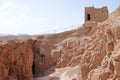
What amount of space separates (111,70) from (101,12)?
4038 cm

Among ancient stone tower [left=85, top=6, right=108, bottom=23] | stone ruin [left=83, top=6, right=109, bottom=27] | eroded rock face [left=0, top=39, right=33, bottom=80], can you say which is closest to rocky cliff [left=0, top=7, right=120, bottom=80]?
eroded rock face [left=0, top=39, right=33, bottom=80]

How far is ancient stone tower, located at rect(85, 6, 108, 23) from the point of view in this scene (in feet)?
171

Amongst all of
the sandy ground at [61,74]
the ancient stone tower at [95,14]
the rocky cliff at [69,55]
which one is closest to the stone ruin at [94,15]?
the ancient stone tower at [95,14]

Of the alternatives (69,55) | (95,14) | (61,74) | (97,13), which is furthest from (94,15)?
(61,74)

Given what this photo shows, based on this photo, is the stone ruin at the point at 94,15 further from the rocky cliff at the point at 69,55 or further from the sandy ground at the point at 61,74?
the sandy ground at the point at 61,74

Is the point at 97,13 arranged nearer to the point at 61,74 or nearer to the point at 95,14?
the point at 95,14

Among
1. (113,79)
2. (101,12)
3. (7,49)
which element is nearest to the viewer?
(113,79)

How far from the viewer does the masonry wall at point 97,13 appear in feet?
171

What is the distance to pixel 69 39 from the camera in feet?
167

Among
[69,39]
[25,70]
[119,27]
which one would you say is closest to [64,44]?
[69,39]

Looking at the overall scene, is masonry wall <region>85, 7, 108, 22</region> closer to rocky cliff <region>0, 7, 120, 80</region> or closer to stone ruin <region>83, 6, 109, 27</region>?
stone ruin <region>83, 6, 109, 27</region>

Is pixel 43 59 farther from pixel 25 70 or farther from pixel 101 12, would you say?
pixel 101 12

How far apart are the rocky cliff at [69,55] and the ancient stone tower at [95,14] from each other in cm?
227

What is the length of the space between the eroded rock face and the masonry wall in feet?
55.4
